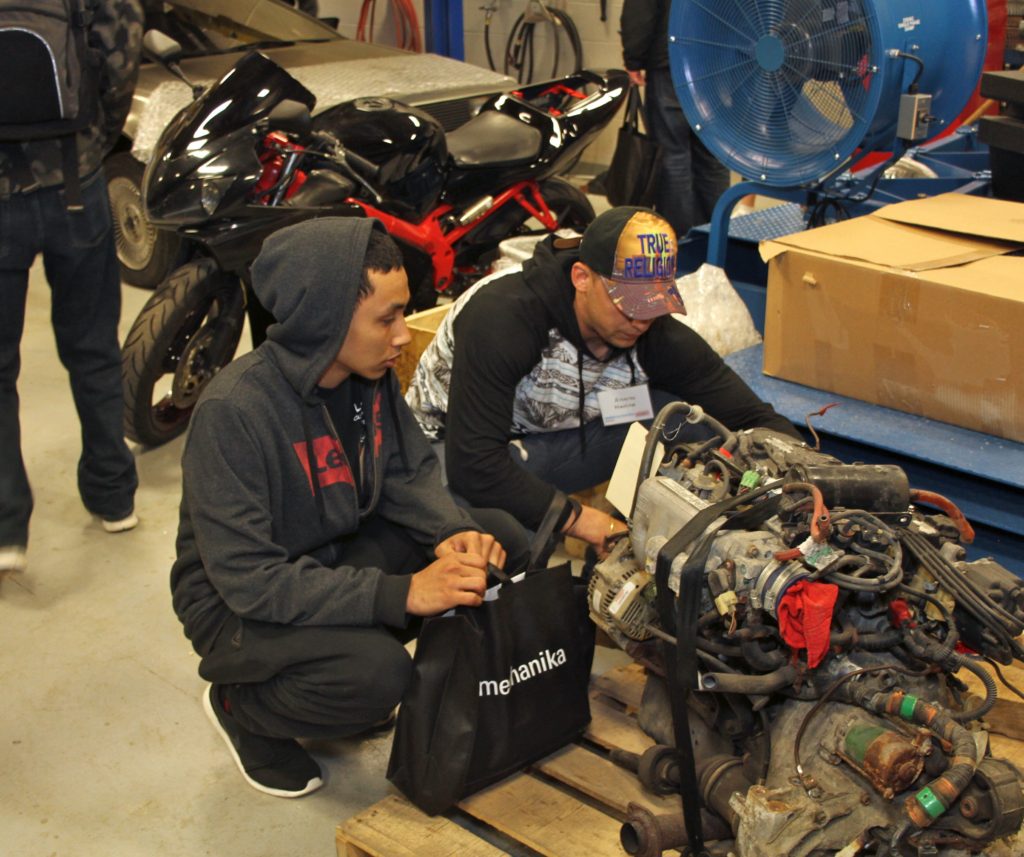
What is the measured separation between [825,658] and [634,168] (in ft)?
11.8

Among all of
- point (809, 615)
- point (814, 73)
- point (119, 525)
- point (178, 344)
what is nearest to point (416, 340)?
point (178, 344)

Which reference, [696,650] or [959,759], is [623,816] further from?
[959,759]

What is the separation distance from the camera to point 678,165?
5.23 m

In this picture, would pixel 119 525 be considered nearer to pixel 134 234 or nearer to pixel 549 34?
pixel 134 234

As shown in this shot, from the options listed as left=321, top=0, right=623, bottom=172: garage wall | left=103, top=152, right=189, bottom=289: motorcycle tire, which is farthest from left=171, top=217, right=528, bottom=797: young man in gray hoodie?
left=321, top=0, right=623, bottom=172: garage wall

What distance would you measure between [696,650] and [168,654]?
151 centimetres

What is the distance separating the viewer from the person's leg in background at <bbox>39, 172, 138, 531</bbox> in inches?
114

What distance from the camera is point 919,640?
5.67 ft

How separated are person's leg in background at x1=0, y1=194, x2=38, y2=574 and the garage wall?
16.9 feet

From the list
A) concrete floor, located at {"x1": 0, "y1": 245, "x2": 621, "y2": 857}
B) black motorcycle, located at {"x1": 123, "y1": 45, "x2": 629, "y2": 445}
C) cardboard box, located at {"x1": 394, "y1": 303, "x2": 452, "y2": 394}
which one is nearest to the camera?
concrete floor, located at {"x1": 0, "y1": 245, "x2": 621, "y2": 857}

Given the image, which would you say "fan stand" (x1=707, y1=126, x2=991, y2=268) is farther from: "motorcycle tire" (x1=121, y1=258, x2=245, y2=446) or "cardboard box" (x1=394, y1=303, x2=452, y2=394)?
"motorcycle tire" (x1=121, y1=258, x2=245, y2=446)

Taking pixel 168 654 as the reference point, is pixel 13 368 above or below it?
above

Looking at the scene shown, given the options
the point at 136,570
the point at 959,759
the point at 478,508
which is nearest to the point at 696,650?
the point at 959,759

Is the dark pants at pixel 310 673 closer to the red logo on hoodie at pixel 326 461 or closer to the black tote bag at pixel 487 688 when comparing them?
the black tote bag at pixel 487 688
